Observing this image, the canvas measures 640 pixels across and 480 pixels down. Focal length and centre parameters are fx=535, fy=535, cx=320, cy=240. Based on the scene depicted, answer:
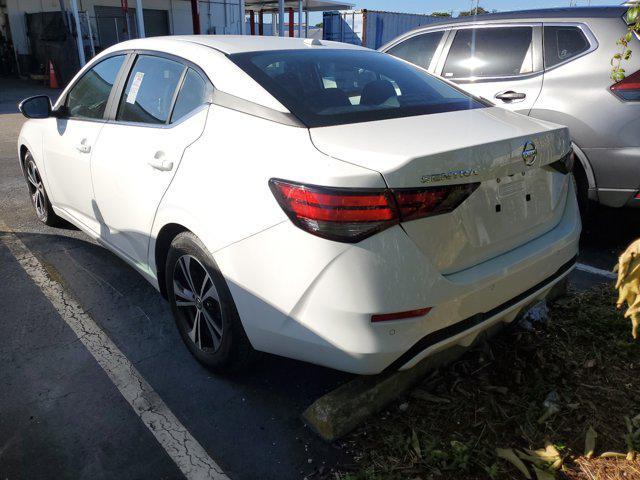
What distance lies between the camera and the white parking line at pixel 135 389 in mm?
2264

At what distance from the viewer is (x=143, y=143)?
287 cm

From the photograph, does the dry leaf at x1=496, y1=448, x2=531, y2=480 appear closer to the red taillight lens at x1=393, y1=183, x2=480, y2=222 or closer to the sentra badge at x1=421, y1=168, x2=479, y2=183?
the red taillight lens at x1=393, y1=183, x2=480, y2=222

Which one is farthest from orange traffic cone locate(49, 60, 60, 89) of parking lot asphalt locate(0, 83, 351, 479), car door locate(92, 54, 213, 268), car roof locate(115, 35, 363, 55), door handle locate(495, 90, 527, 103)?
door handle locate(495, 90, 527, 103)

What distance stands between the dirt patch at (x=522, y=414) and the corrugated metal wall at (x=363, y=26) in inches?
882

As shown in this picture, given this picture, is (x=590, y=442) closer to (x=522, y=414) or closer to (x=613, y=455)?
(x=613, y=455)

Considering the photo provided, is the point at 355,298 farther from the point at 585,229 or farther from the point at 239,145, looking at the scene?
the point at 585,229

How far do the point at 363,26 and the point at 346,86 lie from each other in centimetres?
2262

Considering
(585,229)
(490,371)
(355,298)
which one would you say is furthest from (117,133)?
(585,229)

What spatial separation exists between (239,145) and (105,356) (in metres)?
1.52

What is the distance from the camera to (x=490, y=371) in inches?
108

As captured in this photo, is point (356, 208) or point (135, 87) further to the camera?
point (135, 87)

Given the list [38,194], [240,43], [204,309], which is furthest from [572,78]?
[38,194]

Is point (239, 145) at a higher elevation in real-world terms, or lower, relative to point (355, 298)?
higher

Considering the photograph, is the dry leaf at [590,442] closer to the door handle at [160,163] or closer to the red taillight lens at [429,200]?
the red taillight lens at [429,200]
